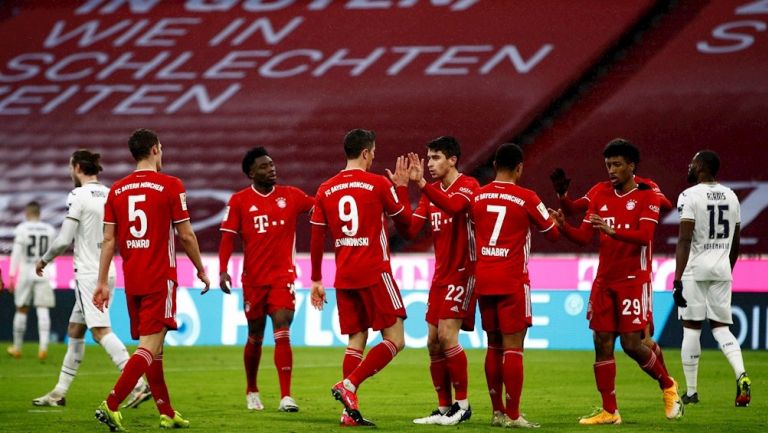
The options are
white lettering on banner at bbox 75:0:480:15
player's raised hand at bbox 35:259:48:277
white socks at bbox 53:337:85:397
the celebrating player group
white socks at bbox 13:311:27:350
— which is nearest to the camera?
the celebrating player group

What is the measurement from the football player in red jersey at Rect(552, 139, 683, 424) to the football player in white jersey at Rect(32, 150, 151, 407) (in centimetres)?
389

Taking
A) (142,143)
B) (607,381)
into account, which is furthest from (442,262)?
(142,143)

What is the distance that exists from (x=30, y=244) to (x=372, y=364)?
32.5 feet

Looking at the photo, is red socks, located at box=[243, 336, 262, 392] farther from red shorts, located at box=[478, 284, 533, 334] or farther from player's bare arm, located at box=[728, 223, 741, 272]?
player's bare arm, located at box=[728, 223, 741, 272]

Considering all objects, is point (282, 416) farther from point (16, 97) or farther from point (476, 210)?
point (16, 97)

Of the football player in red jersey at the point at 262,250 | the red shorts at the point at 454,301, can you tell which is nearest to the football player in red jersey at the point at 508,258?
the red shorts at the point at 454,301

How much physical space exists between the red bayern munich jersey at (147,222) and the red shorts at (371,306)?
1288 millimetres

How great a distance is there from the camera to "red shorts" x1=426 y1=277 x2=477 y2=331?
905 cm

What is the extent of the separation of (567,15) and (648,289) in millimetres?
16031

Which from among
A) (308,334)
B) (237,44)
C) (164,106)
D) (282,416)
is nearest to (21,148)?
(164,106)

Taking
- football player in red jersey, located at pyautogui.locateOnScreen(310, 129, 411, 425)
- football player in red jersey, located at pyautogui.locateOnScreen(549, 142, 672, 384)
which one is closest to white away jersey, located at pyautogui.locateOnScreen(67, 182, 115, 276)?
football player in red jersey, located at pyautogui.locateOnScreen(310, 129, 411, 425)

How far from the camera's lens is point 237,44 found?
26.5m

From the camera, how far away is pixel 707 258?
10938 millimetres

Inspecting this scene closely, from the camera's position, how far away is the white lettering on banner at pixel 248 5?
2559 cm
